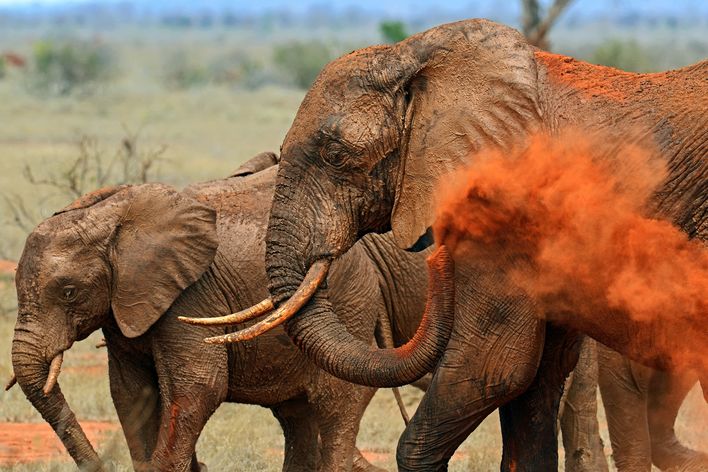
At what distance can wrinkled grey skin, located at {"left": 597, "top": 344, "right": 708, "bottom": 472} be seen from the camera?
795 cm

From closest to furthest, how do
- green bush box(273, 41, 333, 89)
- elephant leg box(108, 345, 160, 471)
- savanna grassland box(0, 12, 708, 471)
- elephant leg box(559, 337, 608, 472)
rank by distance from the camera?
elephant leg box(108, 345, 160, 471)
elephant leg box(559, 337, 608, 472)
savanna grassland box(0, 12, 708, 471)
green bush box(273, 41, 333, 89)

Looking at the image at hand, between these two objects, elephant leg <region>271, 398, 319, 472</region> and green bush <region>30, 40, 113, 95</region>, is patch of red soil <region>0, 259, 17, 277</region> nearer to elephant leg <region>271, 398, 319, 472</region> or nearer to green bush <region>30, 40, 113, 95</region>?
elephant leg <region>271, 398, 319, 472</region>

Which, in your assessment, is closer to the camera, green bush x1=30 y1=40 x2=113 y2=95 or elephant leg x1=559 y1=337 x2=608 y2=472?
elephant leg x1=559 y1=337 x2=608 y2=472

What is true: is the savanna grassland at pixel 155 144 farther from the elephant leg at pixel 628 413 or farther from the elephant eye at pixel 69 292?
the elephant eye at pixel 69 292

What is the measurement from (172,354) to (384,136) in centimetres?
201

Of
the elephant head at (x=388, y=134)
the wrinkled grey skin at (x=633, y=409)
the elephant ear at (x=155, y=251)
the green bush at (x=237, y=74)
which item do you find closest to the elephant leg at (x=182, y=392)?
the elephant ear at (x=155, y=251)

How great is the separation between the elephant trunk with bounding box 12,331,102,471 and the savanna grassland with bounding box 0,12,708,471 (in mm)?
187

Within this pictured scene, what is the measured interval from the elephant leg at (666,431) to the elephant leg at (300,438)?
6.01 feet

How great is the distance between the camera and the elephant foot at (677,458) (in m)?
8.24

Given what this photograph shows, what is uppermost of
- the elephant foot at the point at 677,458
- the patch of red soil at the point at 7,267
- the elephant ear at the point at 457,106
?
the elephant ear at the point at 457,106

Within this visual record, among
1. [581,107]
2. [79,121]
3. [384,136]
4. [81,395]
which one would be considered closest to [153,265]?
[384,136]

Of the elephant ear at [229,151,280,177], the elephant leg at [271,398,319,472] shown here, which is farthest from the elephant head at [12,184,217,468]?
the elephant leg at [271,398,319,472]

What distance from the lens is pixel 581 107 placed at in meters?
5.41

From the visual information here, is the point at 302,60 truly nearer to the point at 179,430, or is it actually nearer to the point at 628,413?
the point at 628,413
